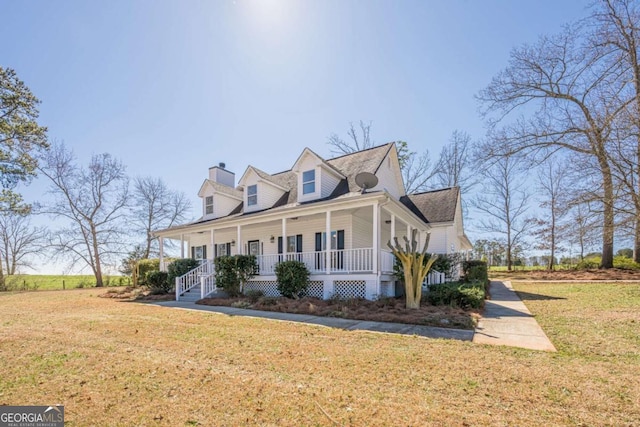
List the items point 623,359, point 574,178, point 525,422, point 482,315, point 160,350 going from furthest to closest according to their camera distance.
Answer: point 574,178
point 482,315
point 160,350
point 623,359
point 525,422

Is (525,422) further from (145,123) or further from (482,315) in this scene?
(145,123)

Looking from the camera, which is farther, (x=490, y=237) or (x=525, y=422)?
(x=490, y=237)

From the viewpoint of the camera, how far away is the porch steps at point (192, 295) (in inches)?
545

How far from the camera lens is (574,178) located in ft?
50.0

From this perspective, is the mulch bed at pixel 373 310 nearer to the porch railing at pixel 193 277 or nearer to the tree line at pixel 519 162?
the porch railing at pixel 193 277

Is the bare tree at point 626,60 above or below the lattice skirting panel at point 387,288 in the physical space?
above

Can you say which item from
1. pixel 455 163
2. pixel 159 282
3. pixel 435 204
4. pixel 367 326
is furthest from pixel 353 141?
pixel 367 326

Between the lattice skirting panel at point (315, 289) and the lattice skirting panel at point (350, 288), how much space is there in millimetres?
751

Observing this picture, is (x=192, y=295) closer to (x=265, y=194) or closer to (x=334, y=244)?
(x=265, y=194)

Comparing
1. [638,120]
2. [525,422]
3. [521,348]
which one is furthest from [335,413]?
[638,120]

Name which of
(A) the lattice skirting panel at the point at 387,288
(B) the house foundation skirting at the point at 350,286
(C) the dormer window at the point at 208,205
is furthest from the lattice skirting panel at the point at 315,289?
(C) the dormer window at the point at 208,205

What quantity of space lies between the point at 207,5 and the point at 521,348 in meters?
13.1

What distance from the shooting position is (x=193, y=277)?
51.7ft

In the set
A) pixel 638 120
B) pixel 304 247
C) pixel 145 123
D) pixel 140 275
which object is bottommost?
pixel 140 275
